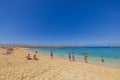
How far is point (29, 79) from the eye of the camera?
26.9 ft

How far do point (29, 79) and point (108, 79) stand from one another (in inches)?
176

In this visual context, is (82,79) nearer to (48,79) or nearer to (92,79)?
(92,79)

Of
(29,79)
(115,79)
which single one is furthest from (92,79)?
(29,79)

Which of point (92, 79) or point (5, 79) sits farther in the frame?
point (92, 79)

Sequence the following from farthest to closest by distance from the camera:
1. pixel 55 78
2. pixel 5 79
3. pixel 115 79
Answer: pixel 115 79 < pixel 55 78 < pixel 5 79

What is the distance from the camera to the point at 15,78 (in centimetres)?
820

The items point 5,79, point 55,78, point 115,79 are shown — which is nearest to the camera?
point 5,79

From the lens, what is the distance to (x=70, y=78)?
862 centimetres

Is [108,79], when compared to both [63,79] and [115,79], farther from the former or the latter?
[63,79]

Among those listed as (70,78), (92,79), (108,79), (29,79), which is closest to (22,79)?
(29,79)

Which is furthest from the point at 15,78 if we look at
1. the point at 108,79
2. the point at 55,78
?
the point at 108,79

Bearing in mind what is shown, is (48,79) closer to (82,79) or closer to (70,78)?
(70,78)

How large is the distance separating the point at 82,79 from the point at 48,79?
73.4 inches

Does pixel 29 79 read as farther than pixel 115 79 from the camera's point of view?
No
